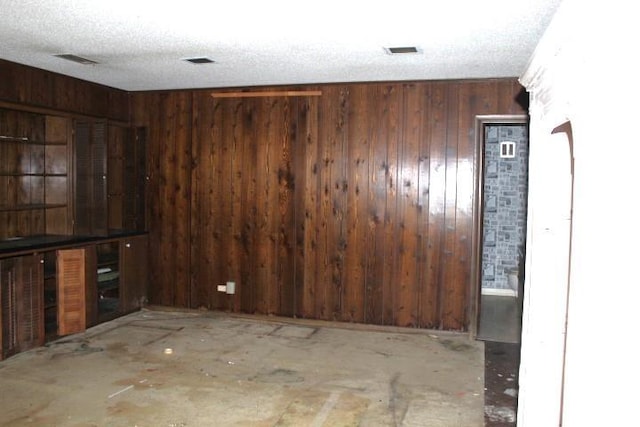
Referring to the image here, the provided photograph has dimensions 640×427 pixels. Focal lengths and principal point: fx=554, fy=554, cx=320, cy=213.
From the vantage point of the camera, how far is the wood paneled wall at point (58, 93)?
4.54m

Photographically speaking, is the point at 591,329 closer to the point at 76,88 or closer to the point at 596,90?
the point at 596,90

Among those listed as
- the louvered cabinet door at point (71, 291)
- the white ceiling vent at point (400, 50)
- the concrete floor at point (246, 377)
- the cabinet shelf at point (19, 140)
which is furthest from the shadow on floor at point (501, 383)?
the cabinet shelf at point (19, 140)

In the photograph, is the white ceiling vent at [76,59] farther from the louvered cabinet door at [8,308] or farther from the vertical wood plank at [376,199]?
the vertical wood plank at [376,199]

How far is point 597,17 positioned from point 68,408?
343 cm

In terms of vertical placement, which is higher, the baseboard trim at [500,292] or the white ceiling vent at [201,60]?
the white ceiling vent at [201,60]

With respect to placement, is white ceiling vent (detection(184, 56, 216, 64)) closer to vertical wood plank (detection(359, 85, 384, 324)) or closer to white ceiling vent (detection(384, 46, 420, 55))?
white ceiling vent (detection(384, 46, 420, 55))

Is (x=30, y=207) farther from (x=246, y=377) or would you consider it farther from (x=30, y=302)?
(x=246, y=377)

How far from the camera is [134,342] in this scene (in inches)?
187

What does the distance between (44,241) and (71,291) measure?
498mm

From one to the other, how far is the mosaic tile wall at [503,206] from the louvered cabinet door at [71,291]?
4.94 m

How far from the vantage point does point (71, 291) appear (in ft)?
16.0

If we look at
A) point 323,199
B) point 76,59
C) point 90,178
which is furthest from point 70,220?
point 323,199

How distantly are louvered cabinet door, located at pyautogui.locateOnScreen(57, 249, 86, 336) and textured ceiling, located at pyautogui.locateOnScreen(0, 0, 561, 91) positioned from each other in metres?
1.65

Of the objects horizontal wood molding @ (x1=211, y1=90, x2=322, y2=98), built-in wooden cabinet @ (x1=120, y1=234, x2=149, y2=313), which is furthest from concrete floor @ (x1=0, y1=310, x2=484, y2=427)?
horizontal wood molding @ (x1=211, y1=90, x2=322, y2=98)
